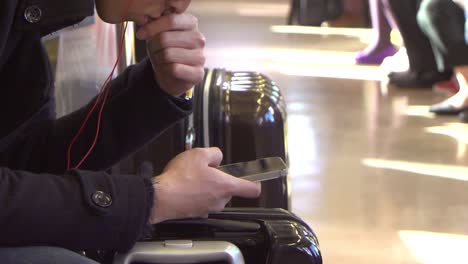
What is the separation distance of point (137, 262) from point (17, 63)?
0.32 m

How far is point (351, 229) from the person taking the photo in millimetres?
2547

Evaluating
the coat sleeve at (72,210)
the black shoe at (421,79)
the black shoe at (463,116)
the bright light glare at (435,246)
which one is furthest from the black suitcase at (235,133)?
the black shoe at (421,79)

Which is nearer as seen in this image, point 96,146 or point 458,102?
point 96,146

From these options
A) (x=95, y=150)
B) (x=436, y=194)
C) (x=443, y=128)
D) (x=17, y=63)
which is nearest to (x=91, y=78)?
(x=95, y=150)

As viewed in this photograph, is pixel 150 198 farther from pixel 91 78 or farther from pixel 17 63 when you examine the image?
pixel 91 78

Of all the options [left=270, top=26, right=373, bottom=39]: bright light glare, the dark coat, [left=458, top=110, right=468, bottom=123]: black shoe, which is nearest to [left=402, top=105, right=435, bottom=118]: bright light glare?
[left=458, top=110, right=468, bottom=123]: black shoe

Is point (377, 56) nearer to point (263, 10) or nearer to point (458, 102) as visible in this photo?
point (458, 102)

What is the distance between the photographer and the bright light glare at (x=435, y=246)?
7.62 feet

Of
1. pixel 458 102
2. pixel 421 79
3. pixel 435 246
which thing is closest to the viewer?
pixel 435 246

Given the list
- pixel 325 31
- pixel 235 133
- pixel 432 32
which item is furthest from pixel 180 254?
pixel 325 31

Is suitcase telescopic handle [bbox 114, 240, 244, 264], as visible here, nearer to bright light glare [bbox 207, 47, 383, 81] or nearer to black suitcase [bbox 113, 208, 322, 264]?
black suitcase [bbox 113, 208, 322, 264]

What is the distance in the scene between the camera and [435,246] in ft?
7.93

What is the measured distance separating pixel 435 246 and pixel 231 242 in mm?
1484

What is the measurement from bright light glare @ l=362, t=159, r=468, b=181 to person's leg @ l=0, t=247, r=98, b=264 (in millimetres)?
2293
